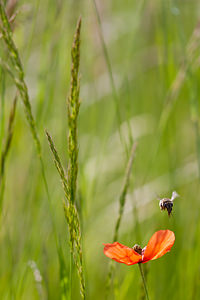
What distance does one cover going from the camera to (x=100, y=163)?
210 cm

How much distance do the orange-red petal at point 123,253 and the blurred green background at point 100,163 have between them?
337mm

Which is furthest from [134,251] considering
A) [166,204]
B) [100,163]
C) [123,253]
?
[100,163]

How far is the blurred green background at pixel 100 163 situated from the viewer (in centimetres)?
133

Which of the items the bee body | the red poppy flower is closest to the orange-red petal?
the red poppy flower

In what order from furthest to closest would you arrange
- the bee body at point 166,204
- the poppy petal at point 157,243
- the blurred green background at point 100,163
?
1. the blurred green background at point 100,163
2. the bee body at point 166,204
3. the poppy petal at point 157,243

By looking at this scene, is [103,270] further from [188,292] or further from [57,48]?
[57,48]

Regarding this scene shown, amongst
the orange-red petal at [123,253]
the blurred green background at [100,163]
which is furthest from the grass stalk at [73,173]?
the blurred green background at [100,163]

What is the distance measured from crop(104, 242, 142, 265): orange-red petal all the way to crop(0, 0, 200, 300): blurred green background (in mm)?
337

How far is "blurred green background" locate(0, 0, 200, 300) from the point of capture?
4.35 feet

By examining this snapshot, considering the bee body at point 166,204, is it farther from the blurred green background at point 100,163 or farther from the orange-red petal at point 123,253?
the blurred green background at point 100,163

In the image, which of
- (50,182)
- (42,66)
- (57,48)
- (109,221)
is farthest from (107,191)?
(57,48)

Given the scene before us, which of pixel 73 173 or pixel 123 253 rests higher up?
pixel 73 173

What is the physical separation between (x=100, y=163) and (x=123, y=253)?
138cm

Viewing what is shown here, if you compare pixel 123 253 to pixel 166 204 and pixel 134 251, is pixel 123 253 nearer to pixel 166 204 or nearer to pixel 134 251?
pixel 134 251
